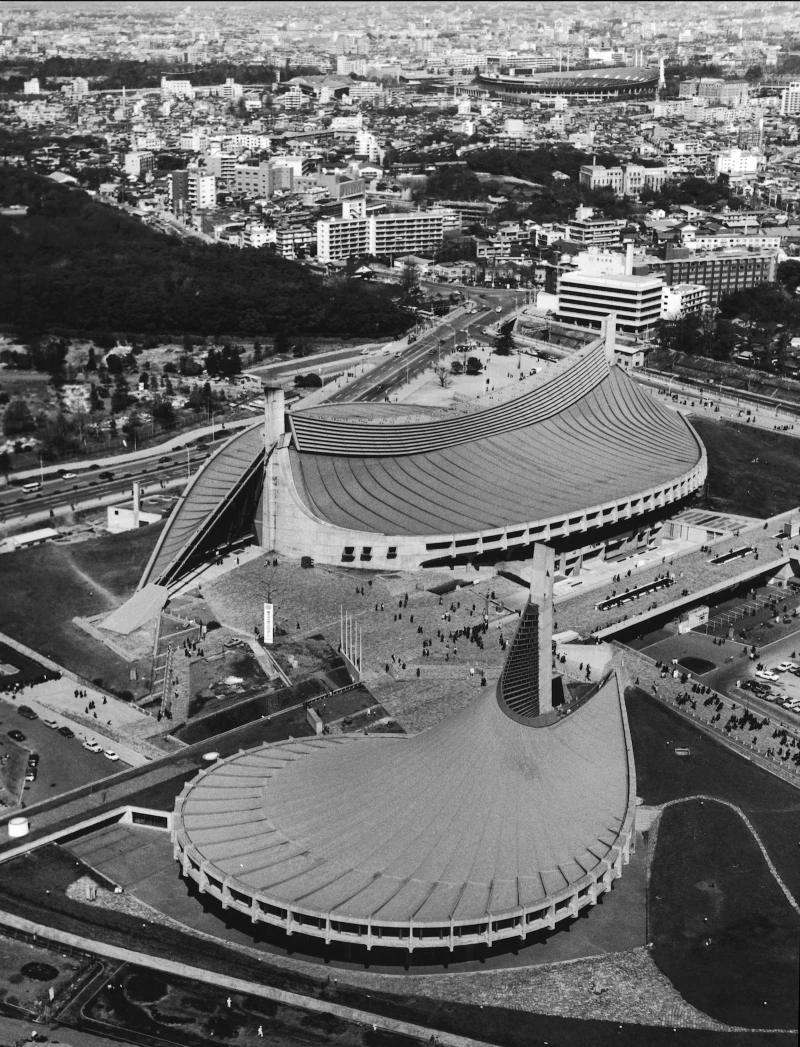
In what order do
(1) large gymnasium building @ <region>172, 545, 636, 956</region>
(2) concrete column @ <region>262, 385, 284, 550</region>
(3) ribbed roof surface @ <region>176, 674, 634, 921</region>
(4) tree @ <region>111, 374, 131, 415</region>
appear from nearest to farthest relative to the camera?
(1) large gymnasium building @ <region>172, 545, 636, 956</region> → (3) ribbed roof surface @ <region>176, 674, 634, 921</region> → (2) concrete column @ <region>262, 385, 284, 550</region> → (4) tree @ <region>111, 374, 131, 415</region>

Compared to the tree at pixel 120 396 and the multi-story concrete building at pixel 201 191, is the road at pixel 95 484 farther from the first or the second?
the multi-story concrete building at pixel 201 191

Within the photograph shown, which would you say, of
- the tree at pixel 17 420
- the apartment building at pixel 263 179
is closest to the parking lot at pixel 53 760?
the tree at pixel 17 420

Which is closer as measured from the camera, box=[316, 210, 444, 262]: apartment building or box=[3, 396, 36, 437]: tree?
box=[3, 396, 36, 437]: tree

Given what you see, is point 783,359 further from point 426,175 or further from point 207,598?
point 426,175

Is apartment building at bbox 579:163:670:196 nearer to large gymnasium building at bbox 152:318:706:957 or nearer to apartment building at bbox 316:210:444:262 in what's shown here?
apartment building at bbox 316:210:444:262

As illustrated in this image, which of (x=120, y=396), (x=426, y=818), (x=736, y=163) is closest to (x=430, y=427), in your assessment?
(x=120, y=396)

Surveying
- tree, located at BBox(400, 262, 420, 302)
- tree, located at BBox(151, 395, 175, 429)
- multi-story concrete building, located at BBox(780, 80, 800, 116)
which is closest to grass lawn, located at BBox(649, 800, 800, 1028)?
tree, located at BBox(151, 395, 175, 429)
